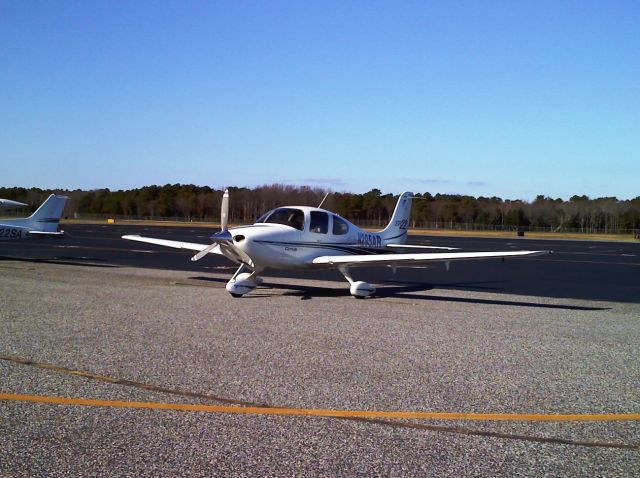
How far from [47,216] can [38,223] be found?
18.2 inches

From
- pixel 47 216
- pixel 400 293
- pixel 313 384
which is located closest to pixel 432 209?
pixel 47 216

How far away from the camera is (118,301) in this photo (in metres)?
11.5

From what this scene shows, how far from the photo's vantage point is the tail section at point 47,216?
82.8 ft

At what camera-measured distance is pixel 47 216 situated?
83.7 ft

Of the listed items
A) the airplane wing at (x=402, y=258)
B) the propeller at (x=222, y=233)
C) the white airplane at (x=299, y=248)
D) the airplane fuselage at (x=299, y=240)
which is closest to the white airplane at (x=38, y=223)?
the white airplane at (x=299, y=248)

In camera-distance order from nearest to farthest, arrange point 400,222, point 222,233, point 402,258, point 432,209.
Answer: point 222,233 < point 402,258 < point 400,222 < point 432,209

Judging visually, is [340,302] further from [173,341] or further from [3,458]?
[3,458]

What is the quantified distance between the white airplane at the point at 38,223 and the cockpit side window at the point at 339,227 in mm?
15076

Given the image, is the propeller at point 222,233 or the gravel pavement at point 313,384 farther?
the propeller at point 222,233

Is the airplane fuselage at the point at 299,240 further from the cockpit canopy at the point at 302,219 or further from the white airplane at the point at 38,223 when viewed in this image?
the white airplane at the point at 38,223

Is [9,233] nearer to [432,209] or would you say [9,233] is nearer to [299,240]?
[299,240]

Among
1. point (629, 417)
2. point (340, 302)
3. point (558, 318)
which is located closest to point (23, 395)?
point (629, 417)

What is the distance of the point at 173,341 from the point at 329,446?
13.2 feet

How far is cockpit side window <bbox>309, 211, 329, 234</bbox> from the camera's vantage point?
47.1 ft
